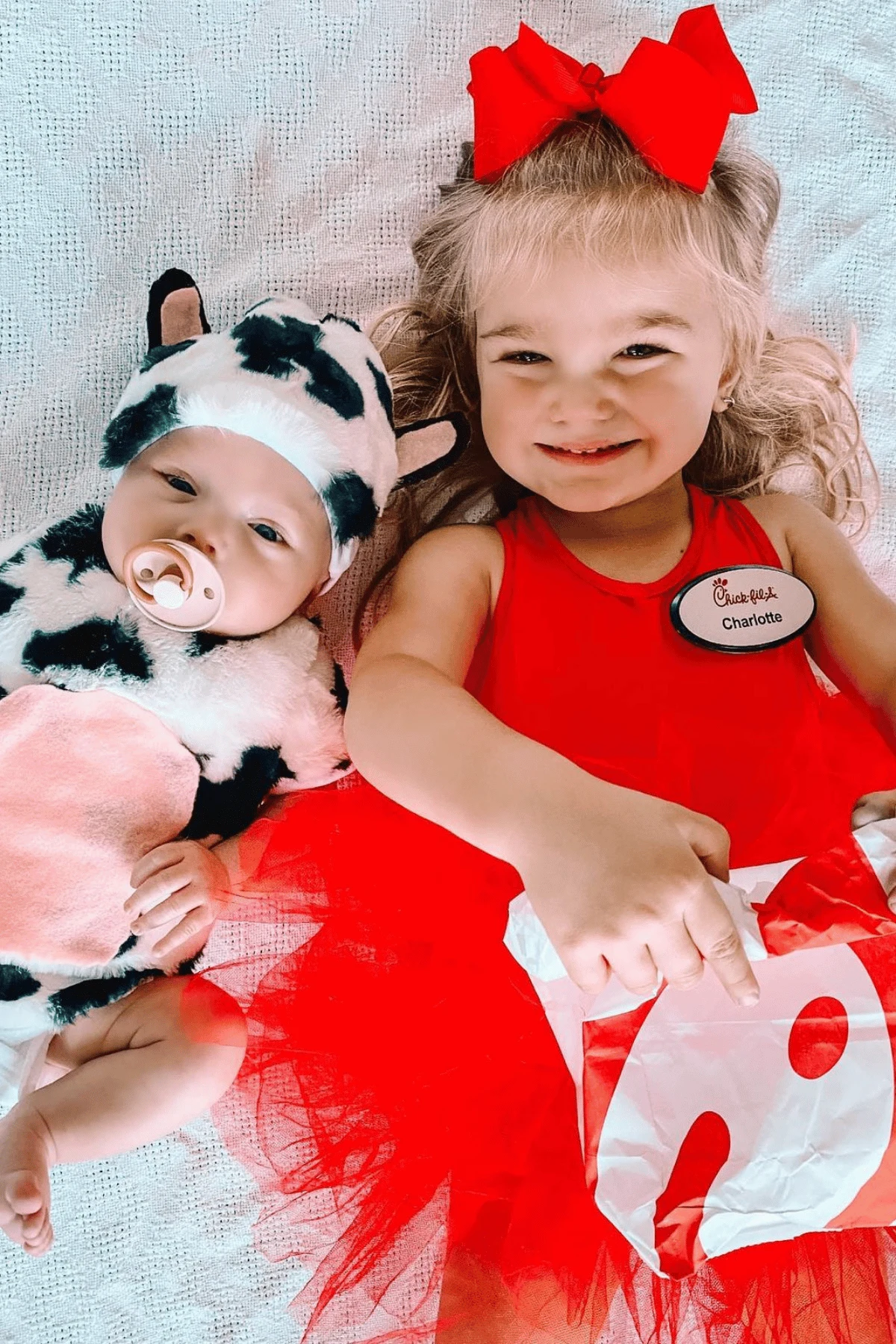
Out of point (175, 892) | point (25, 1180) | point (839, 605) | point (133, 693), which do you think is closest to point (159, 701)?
point (133, 693)

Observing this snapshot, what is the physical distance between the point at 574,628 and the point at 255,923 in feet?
1.38

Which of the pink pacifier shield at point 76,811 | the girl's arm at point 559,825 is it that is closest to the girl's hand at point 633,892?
the girl's arm at point 559,825

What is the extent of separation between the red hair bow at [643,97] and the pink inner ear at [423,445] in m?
0.21

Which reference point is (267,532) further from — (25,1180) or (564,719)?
(25,1180)

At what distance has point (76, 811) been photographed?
929 millimetres

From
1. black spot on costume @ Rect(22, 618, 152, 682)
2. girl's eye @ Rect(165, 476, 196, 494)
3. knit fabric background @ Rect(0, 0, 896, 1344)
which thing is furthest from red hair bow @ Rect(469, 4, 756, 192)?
black spot on costume @ Rect(22, 618, 152, 682)

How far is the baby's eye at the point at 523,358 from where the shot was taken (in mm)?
914

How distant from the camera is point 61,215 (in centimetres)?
109

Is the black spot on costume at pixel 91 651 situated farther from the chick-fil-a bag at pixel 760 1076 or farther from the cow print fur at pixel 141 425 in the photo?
the chick-fil-a bag at pixel 760 1076

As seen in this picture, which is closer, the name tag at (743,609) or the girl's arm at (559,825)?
the girl's arm at (559,825)

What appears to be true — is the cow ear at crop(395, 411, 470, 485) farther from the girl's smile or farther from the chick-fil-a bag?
the chick-fil-a bag

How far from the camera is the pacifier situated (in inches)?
33.9

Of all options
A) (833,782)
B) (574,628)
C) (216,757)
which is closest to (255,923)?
(216,757)

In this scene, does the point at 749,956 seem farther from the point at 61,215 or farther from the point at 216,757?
the point at 61,215
